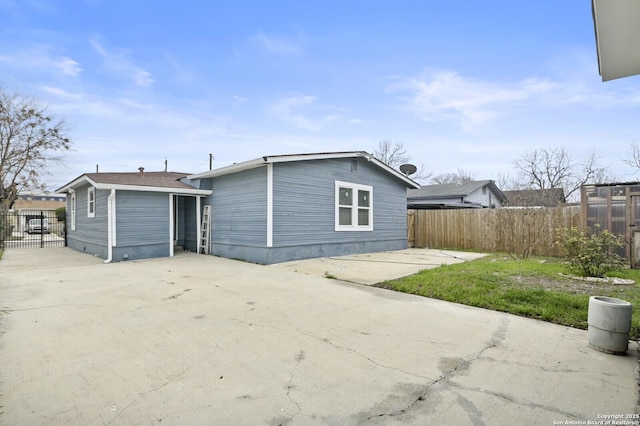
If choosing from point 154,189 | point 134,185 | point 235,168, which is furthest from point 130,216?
point 235,168

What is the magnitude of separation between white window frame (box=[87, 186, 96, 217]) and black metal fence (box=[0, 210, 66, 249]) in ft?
19.5

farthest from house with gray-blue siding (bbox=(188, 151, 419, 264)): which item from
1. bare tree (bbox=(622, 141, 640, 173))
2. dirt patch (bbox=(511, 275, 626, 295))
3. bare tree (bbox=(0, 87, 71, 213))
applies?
bare tree (bbox=(0, 87, 71, 213))

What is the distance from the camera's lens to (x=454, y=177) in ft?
138

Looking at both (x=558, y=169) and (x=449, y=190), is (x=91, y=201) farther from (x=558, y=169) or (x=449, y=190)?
(x=558, y=169)

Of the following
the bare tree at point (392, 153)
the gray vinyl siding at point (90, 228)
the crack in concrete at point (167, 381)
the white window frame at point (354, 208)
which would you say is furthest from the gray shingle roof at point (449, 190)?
the crack in concrete at point (167, 381)

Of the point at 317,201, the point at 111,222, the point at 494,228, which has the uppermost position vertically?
the point at 317,201

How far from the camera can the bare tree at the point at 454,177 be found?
4003 centimetres

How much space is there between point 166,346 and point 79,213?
1356cm

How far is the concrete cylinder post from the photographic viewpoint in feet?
10.6

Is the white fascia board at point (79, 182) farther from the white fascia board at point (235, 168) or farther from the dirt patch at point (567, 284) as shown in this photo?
the dirt patch at point (567, 284)

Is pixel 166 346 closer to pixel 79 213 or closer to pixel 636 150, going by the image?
pixel 79 213

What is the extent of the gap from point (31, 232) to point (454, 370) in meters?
31.9

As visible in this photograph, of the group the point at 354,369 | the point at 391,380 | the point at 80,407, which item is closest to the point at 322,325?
the point at 354,369

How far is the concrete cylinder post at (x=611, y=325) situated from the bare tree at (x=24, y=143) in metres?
28.6
